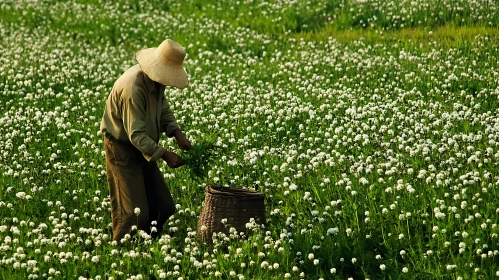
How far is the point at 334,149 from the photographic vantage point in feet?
35.9

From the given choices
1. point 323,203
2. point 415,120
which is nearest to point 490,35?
point 415,120

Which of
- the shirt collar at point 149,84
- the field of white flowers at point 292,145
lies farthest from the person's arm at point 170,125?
the field of white flowers at point 292,145

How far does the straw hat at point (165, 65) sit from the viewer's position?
8406 millimetres

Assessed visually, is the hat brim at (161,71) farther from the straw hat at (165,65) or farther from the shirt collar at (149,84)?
the shirt collar at (149,84)

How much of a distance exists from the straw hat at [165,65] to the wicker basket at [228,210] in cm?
123

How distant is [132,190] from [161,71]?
4.44ft

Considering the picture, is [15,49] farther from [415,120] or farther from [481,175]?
[481,175]

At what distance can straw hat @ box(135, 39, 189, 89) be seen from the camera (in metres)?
8.41

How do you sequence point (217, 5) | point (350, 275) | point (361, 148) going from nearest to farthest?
point (350, 275) < point (361, 148) < point (217, 5)

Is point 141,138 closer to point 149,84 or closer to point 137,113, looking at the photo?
point 137,113

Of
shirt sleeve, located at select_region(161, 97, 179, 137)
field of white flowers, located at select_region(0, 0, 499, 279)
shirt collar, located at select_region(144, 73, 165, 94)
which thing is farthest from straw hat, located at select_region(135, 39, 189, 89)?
field of white flowers, located at select_region(0, 0, 499, 279)

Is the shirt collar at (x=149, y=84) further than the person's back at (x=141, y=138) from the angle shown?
Yes

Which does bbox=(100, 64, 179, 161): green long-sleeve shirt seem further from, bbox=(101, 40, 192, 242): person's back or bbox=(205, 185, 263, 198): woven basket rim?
bbox=(205, 185, 263, 198): woven basket rim

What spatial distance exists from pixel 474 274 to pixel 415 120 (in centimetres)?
438
